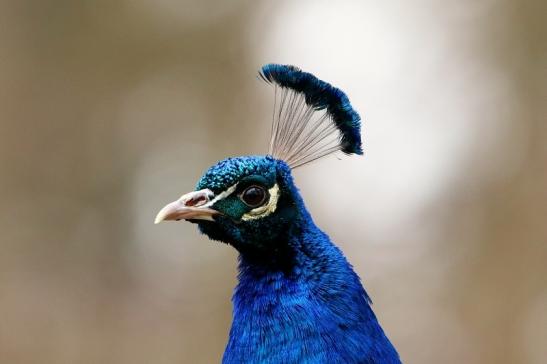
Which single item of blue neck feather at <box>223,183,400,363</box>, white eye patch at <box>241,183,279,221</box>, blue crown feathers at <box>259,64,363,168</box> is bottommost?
blue neck feather at <box>223,183,400,363</box>

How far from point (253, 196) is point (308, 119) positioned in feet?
0.78

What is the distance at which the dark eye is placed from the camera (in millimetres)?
1319

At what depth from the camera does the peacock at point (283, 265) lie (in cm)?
124

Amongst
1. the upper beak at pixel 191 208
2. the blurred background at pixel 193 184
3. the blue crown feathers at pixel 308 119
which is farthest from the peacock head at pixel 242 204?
the blurred background at pixel 193 184

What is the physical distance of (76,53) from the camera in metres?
4.24

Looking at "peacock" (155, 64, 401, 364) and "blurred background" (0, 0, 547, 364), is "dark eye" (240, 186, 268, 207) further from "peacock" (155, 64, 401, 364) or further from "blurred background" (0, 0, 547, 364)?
"blurred background" (0, 0, 547, 364)

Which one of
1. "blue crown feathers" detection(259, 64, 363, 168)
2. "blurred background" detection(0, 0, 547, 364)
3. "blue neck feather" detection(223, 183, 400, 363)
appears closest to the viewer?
"blue neck feather" detection(223, 183, 400, 363)

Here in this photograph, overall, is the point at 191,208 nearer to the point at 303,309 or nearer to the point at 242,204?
the point at 242,204

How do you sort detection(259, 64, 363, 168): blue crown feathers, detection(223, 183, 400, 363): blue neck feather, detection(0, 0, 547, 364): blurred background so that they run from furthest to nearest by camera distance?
detection(0, 0, 547, 364): blurred background, detection(259, 64, 363, 168): blue crown feathers, detection(223, 183, 400, 363): blue neck feather

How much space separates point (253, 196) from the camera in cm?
132

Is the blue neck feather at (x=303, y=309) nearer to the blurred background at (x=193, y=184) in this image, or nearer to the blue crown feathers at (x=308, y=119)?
the blue crown feathers at (x=308, y=119)

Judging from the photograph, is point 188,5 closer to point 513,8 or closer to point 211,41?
point 211,41

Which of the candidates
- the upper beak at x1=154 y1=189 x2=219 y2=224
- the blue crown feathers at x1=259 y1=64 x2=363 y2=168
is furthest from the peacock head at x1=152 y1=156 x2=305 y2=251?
the blue crown feathers at x1=259 y1=64 x2=363 y2=168

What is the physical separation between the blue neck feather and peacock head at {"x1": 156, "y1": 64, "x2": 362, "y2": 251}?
0.04 meters
